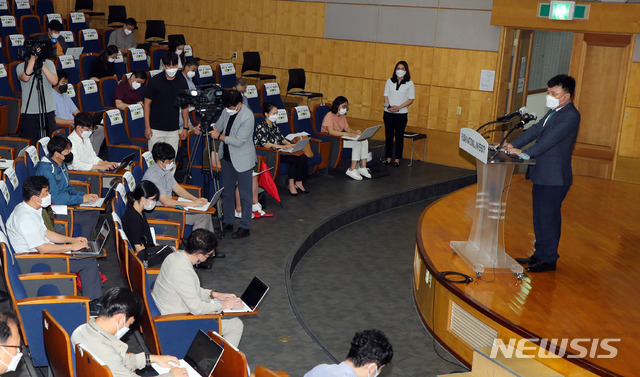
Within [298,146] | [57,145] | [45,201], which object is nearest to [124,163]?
[57,145]

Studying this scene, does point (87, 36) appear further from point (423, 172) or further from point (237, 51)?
point (423, 172)

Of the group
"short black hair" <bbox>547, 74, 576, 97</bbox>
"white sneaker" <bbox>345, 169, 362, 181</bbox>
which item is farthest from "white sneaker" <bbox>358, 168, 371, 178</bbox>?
"short black hair" <bbox>547, 74, 576, 97</bbox>

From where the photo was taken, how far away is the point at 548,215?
17.4 ft

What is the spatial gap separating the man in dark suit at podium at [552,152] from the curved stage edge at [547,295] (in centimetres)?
46

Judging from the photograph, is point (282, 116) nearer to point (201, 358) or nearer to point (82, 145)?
point (82, 145)

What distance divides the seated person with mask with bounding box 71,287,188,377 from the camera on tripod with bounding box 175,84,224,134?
3.52 metres

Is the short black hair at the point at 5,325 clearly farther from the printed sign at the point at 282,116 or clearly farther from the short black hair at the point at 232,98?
the printed sign at the point at 282,116

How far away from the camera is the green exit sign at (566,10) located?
30.1ft

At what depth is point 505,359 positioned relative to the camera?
14.6ft

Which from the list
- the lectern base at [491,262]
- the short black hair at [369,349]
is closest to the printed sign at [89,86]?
the lectern base at [491,262]

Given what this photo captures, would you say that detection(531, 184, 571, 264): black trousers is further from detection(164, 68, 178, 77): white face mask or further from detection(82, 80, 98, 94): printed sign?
detection(82, 80, 98, 94): printed sign

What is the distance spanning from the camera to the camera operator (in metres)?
7.23

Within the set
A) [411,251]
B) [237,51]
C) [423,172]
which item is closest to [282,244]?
[411,251]

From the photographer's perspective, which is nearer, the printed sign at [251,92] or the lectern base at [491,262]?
the lectern base at [491,262]
